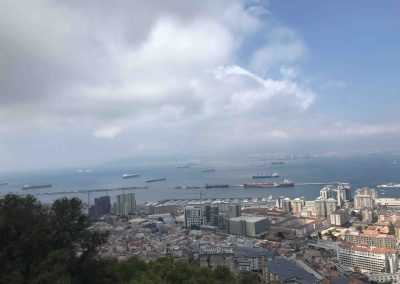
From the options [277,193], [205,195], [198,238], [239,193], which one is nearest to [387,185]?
[277,193]

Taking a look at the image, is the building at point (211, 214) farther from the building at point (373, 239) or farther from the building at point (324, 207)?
the building at point (373, 239)

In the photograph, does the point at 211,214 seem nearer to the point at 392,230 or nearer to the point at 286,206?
the point at 286,206

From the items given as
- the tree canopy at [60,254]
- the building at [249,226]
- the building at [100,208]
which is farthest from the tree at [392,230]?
the building at [100,208]

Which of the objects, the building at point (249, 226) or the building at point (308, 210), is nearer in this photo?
the building at point (249, 226)

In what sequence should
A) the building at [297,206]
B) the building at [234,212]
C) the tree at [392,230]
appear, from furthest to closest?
the building at [297,206]
the building at [234,212]
the tree at [392,230]

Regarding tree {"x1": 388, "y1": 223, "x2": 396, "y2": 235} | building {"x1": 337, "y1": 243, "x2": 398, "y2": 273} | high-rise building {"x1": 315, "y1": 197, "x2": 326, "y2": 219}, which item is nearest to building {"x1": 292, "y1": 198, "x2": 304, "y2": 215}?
high-rise building {"x1": 315, "y1": 197, "x2": 326, "y2": 219}

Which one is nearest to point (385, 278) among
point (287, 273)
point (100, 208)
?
point (287, 273)

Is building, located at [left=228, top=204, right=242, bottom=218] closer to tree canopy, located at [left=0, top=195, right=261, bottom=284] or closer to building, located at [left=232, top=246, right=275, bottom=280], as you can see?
building, located at [left=232, top=246, right=275, bottom=280]
